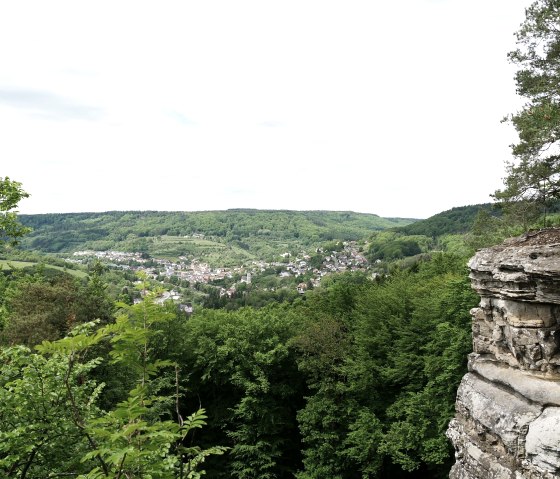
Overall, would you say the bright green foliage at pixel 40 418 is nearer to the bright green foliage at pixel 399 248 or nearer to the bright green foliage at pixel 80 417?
the bright green foliage at pixel 80 417

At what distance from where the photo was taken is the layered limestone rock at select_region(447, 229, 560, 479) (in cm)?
754

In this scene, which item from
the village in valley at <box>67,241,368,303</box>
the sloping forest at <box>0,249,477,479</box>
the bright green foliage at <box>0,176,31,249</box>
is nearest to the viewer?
the bright green foliage at <box>0,176,31,249</box>

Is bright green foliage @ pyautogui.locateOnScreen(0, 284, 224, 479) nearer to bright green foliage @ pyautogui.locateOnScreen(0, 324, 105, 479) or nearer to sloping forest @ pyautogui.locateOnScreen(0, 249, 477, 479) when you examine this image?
bright green foliage @ pyautogui.locateOnScreen(0, 324, 105, 479)

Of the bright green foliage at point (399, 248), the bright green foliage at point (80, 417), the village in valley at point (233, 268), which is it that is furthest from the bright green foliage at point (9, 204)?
the bright green foliage at point (399, 248)

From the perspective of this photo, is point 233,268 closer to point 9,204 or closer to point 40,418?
point 9,204

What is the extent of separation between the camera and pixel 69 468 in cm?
696

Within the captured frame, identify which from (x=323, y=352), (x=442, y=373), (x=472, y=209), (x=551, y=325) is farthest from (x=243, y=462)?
(x=472, y=209)

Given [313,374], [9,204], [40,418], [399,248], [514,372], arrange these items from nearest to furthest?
[40,418], [514,372], [9,204], [313,374], [399,248]

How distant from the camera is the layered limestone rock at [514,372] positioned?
754 cm

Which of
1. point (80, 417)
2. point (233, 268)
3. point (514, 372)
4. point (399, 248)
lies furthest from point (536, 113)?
point (233, 268)

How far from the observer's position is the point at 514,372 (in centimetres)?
866

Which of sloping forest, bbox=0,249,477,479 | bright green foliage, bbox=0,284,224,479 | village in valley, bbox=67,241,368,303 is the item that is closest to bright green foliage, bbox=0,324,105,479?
bright green foliage, bbox=0,284,224,479

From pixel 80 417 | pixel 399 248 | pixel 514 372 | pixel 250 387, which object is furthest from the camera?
pixel 399 248

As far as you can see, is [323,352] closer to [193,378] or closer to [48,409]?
[193,378]
